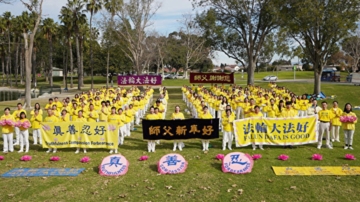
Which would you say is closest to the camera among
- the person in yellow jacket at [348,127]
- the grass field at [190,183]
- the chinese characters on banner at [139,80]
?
the grass field at [190,183]

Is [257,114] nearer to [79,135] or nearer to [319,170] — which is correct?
[319,170]

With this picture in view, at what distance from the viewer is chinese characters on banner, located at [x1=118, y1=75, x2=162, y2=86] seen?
29.5 metres

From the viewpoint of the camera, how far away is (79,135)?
1264cm

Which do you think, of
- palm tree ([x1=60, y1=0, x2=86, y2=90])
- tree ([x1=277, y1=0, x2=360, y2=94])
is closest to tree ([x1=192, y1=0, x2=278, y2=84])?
tree ([x1=277, y1=0, x2=360, y2=94])

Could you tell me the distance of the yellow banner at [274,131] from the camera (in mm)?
12633

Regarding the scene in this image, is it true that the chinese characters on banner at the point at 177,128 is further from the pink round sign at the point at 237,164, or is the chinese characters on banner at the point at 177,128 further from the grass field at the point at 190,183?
the pink round sign at the point at 237,164

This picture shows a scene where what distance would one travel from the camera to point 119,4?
4003 cm

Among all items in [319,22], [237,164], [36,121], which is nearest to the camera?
[237,164]

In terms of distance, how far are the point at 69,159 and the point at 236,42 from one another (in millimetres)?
33093

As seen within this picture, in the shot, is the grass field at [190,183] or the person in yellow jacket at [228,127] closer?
the grass field at [190,183]

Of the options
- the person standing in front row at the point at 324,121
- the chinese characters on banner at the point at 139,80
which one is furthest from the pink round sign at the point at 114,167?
the chinese characters on banner at the point at 139,80

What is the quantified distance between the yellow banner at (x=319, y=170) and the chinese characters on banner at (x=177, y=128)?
3.11 metres

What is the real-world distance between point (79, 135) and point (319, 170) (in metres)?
8.68

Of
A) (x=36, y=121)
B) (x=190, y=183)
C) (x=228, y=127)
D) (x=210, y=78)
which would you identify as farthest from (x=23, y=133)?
(x=210, y=78)
